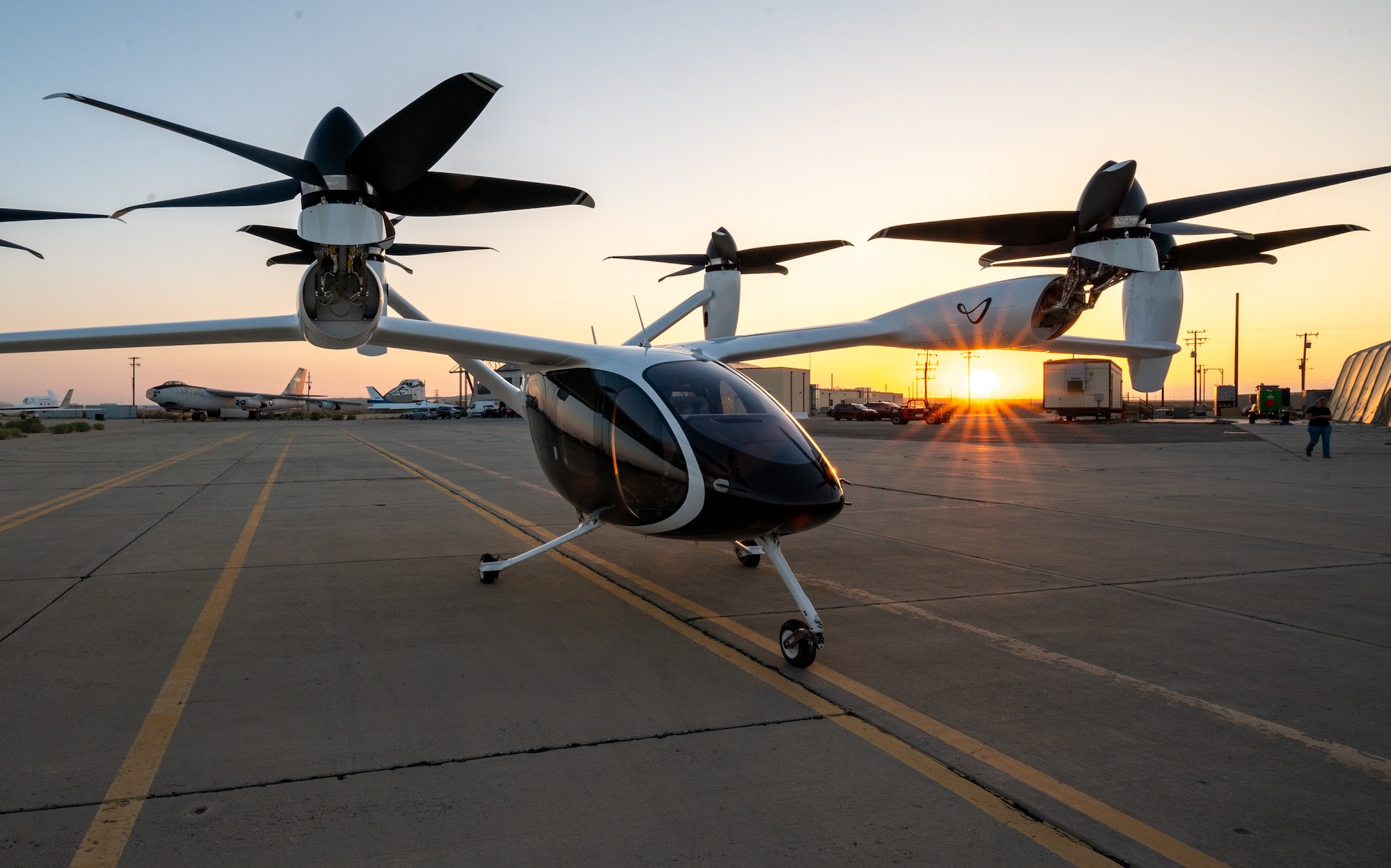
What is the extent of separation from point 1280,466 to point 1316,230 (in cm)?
1503

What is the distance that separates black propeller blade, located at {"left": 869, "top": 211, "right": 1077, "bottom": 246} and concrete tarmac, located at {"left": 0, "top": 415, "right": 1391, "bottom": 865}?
330cm

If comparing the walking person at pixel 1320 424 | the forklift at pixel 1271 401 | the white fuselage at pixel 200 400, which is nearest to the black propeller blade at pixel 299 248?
the walking person at pixel 1320 424

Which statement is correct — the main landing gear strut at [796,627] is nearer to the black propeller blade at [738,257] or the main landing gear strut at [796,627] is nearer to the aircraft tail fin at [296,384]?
the black propeller blade at [738,257]

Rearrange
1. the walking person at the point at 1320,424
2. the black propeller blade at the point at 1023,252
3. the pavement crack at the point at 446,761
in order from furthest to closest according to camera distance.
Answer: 1. the walking person at the point at 1320,424
2. the black propeller blade at the point at 1023,252
3. the pavement crack at the point at 446,761

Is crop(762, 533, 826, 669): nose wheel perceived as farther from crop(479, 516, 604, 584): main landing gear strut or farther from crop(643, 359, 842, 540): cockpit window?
crop(479, 516, 604, 584): main landing gear strut

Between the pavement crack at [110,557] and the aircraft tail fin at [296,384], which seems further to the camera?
the aircraft tail fin at [296,384]

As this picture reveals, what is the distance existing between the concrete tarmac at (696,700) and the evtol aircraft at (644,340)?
919mm

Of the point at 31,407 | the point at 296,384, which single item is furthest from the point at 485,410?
the point at 31,407

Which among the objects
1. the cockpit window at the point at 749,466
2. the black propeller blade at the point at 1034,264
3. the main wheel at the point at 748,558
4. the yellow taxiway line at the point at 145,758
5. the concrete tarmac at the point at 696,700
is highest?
the black propeller blade at the point at 1034,264

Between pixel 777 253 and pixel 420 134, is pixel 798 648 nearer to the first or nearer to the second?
pixel 420 134

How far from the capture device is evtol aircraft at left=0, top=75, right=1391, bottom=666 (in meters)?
5.65

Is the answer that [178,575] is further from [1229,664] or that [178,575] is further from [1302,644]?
[1302,644]

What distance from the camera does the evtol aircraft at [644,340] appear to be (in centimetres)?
565

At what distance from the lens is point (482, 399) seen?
105625mm
